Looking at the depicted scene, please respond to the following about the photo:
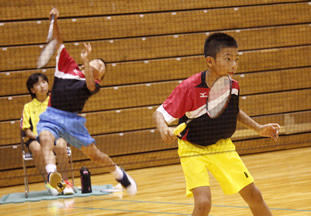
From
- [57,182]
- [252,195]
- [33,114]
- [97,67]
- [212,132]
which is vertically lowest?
[57,182]

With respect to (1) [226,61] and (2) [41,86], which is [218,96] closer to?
(1) [226,61]

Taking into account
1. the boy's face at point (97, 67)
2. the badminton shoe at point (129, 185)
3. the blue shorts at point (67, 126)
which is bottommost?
the badminton shoe at point (129, 185)

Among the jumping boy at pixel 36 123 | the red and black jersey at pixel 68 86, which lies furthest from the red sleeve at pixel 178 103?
the jumping boy at pixel 36 123

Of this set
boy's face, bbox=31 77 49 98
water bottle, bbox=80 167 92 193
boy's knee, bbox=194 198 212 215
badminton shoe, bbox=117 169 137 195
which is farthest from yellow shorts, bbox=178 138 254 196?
boy's face, bbox=31 77 49 98

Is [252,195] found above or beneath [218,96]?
beneath

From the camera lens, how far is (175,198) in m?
6.45

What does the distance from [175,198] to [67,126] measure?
1.51 meters

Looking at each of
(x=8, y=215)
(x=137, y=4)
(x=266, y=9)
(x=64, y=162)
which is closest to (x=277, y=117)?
(x=266, y=9)

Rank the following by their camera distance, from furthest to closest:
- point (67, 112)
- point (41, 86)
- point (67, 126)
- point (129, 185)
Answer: point (41, 86) → point (67, 112) → point (67, 126) → point (129, 185)

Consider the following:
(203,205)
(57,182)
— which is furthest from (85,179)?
(203,205)

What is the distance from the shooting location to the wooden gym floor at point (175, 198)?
552cm

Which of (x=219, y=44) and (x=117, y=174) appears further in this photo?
(x=117, y=174)

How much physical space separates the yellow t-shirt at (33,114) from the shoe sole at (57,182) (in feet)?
4.82

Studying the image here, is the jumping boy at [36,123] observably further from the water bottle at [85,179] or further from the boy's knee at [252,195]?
the boy's knee at [252,195]
